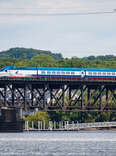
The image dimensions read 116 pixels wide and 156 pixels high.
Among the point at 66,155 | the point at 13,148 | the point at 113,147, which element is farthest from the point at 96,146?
the point at 66,155

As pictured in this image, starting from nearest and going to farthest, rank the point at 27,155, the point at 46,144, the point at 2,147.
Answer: the point at 27,155
the point at 2,147
the point at 46,144

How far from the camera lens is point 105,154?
166125mm

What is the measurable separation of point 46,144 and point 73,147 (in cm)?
1201

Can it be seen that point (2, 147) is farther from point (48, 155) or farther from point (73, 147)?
→ point (48, 155)

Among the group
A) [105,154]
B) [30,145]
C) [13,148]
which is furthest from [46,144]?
[105,154]

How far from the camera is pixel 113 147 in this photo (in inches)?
7362

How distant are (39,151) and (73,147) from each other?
15097mm

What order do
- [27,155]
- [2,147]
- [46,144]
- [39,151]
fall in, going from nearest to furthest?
[27,155], [39,151], [2,147], [46,144]

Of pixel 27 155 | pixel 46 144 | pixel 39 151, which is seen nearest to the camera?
pixel 27 155

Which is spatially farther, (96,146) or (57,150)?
(96,146)

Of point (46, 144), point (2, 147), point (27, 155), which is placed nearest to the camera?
point (27, 155)

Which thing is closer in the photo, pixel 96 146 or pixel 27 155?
pixel 27 155

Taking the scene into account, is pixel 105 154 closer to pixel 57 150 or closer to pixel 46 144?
pixel 57 150

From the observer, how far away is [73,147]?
188 metres
